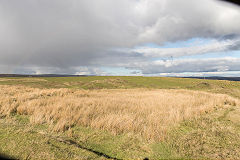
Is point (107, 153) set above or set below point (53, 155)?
below

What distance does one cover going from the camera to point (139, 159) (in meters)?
4.05

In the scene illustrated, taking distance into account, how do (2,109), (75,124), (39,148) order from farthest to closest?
(2,109) → (75,124) → (39,148)

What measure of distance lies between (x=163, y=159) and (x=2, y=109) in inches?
385

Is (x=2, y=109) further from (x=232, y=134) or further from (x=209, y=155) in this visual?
(x=232, y=134)

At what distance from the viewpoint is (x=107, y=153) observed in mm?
4496

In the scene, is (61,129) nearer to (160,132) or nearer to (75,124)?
(75,124)

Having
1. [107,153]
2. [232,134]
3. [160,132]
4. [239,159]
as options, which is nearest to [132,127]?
[160,132]

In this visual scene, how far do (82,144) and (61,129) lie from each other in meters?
1.64

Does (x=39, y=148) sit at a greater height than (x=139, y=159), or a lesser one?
greater

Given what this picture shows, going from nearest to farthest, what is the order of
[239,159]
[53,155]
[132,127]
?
[53,155] < [239,159] < [132,127]

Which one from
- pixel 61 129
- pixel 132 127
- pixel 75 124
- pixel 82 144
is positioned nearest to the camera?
pixel 82 144

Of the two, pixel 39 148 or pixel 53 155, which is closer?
pixel 53 155

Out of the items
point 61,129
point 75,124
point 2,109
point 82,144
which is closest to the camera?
point 82,144

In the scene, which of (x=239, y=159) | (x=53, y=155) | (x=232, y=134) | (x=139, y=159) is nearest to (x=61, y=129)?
(x=53, y=155)
